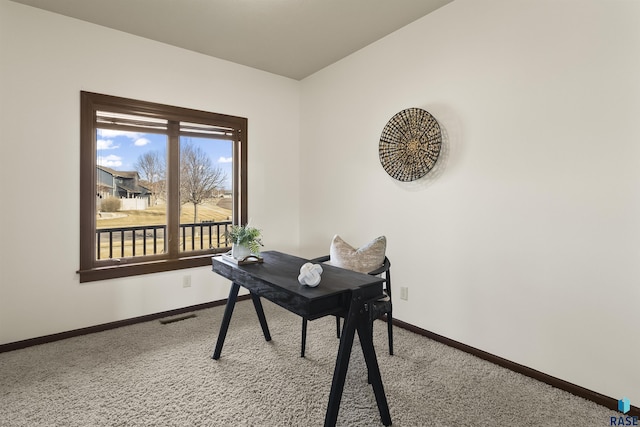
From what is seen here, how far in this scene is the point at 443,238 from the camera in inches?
104

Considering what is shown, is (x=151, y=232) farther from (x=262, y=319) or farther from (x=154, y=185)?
(x=262, y=319)

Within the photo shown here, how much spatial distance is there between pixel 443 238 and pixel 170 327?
253cm

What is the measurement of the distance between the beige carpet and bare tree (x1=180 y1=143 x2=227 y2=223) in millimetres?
1466

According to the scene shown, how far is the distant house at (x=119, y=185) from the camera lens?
3064mm

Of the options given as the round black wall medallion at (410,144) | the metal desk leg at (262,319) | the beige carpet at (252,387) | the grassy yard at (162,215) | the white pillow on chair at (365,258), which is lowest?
the beige carpet at (252,387)

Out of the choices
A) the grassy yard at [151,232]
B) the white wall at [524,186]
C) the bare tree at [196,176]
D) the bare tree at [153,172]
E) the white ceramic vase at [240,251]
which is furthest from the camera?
the bare tree at [196,176]

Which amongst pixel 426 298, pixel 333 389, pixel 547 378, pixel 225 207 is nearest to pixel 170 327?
pixel 225 207

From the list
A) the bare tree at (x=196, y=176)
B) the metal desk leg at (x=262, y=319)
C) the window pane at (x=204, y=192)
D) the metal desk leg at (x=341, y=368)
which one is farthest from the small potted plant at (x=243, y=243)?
the bare tree at (x=196, y=176)

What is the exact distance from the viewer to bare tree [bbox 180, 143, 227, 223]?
350 centimetres

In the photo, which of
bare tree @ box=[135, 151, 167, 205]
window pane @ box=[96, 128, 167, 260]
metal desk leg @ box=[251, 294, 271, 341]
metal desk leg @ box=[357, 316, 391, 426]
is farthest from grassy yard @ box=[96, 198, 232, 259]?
metal desk leg @ box=[357, 316, 391, 426]

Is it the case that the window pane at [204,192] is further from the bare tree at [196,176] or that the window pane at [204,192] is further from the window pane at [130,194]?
the window pane at [130,194]

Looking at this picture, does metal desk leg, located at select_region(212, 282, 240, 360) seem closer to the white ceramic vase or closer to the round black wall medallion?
the white ceramic vase

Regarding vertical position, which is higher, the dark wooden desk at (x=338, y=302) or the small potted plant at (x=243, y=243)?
the small potted plant at (x=243, y=243)

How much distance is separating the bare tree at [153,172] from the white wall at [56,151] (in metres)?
0.55
